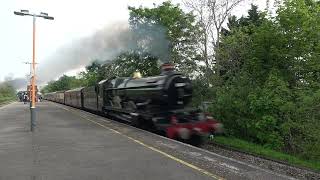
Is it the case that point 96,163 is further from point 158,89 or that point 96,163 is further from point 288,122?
point 288,122

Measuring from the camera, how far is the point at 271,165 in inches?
575

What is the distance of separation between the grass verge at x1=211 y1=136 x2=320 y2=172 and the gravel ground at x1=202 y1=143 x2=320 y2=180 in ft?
4.18

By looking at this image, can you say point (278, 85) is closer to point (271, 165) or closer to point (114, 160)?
point (271, 165)

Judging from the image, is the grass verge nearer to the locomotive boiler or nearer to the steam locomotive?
the steam locomotive

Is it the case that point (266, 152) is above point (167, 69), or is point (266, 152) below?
below

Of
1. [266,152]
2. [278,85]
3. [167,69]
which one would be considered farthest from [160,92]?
[278,85]

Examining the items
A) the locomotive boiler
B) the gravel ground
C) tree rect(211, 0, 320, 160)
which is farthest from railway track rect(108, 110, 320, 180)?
tree rect(211, 0, 320, 160)

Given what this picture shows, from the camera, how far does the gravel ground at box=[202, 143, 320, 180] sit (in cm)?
1297

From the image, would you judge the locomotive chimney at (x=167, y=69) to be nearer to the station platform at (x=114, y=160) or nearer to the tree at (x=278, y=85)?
the station platform at (x=114, y=160)

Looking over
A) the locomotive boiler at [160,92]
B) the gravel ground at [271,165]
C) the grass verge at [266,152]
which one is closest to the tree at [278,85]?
the grass verge at [266,152]

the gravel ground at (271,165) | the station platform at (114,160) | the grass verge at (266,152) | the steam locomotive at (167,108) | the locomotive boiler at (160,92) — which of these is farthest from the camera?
the grass verge at (266,152)

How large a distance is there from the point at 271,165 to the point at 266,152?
5.78 m

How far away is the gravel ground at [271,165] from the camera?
42.6ft

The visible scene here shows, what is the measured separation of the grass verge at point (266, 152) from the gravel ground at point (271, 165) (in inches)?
50.2
